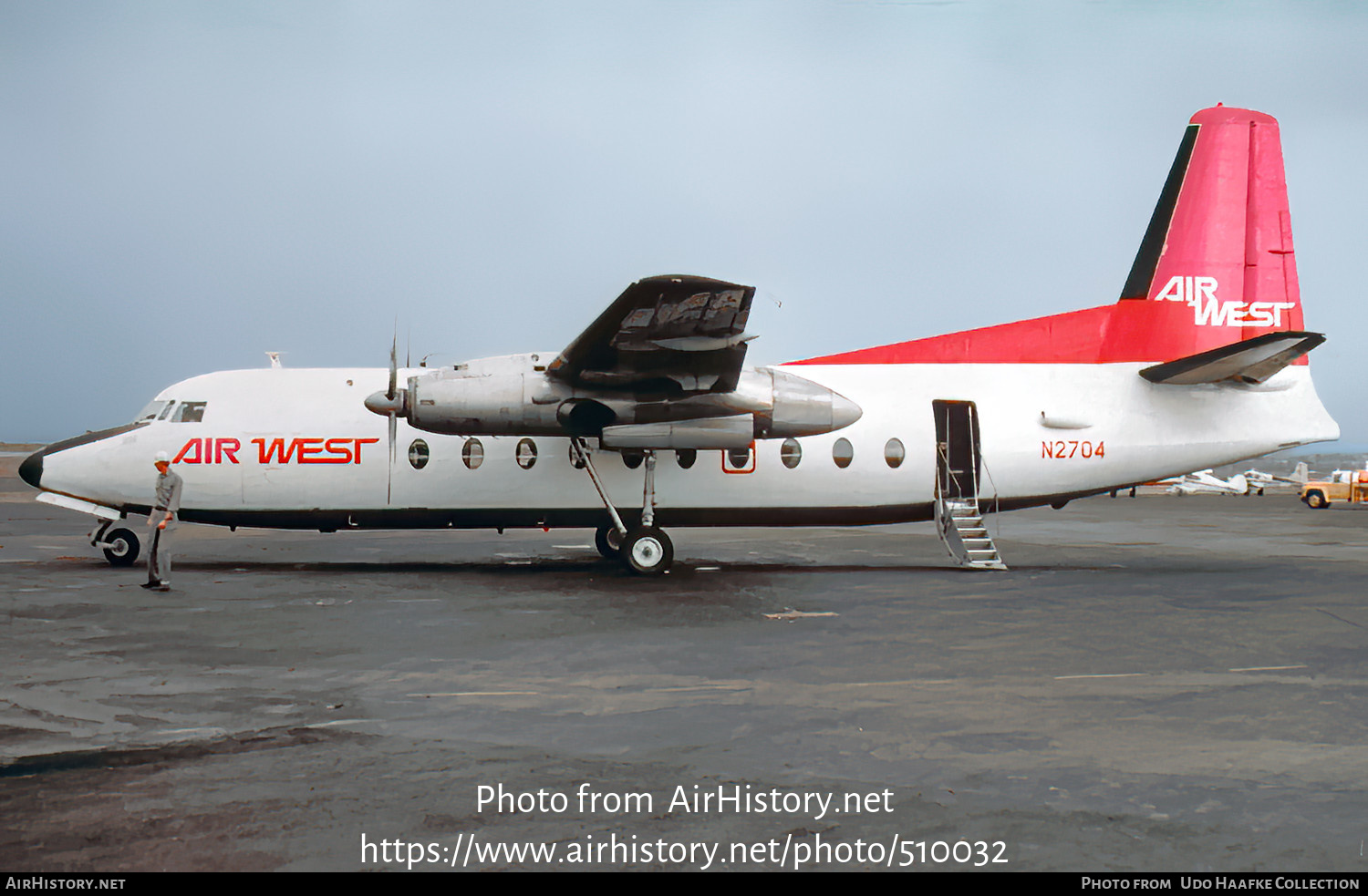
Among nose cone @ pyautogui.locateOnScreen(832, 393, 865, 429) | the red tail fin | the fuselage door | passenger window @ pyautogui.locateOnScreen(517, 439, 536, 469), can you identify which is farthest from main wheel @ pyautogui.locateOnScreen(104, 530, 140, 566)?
the fuselage door

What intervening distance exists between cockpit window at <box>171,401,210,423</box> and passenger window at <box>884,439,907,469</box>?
38.1 feet

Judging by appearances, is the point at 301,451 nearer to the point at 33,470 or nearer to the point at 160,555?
the point at 160,555

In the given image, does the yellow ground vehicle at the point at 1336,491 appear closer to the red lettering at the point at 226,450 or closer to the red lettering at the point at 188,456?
the red lettering at the point at 226,450

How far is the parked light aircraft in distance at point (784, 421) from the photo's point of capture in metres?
14.0

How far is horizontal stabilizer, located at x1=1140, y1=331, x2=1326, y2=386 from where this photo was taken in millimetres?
14305

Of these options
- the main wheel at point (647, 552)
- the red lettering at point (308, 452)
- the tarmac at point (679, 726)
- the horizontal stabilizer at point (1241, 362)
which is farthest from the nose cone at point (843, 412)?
the red lettering at point (308, 452)

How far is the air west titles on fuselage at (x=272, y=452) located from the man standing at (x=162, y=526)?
1.59 metres

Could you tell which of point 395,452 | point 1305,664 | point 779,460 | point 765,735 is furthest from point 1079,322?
point 765,735

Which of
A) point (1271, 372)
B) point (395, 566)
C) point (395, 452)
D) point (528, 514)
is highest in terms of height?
point (1271, 372)

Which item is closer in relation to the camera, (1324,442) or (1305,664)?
(1305,664)

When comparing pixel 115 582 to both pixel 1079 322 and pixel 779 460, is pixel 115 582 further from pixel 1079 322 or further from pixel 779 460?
pixel 1079 322

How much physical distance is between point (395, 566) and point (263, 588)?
3.44 metres

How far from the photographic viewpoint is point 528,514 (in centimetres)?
1517
